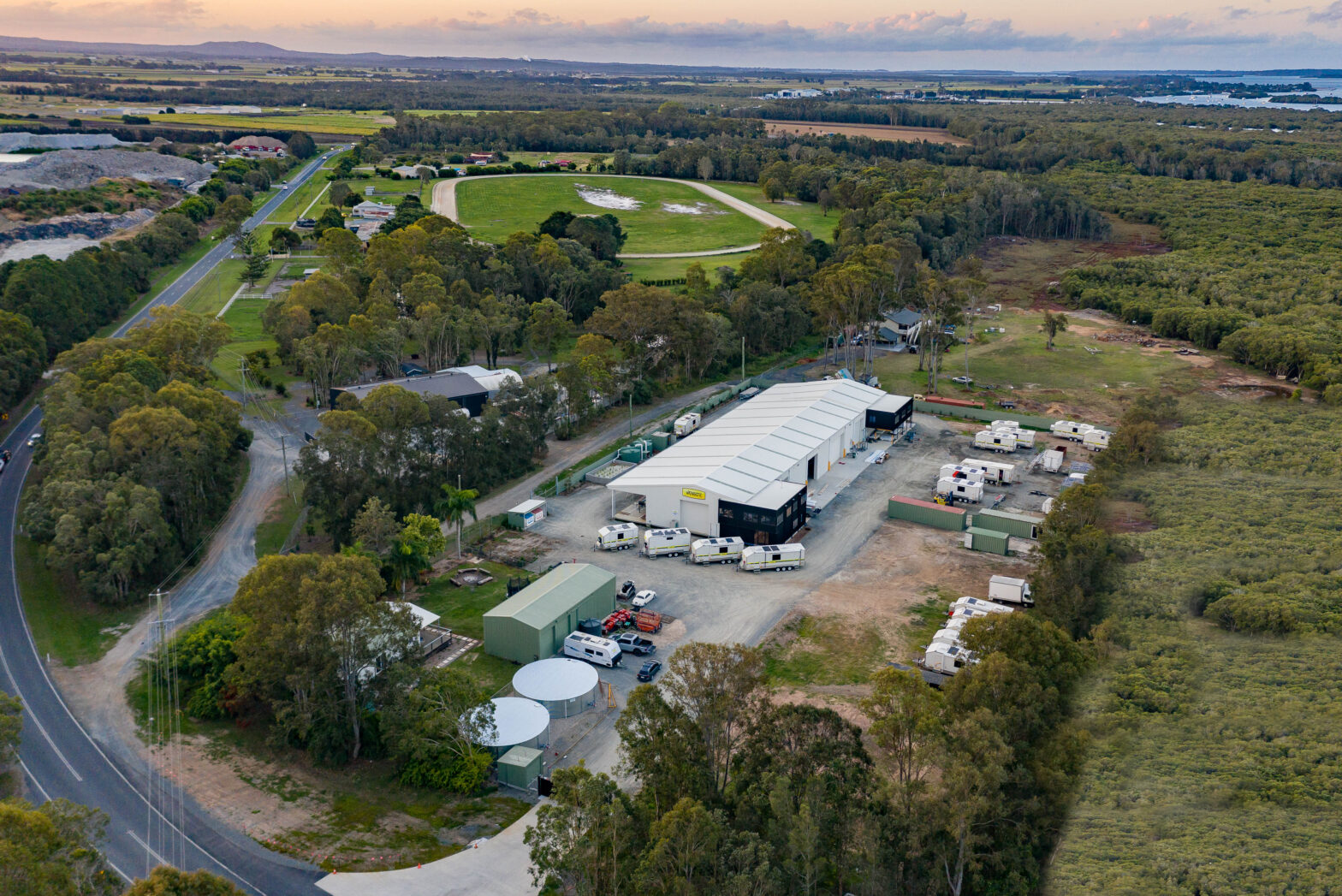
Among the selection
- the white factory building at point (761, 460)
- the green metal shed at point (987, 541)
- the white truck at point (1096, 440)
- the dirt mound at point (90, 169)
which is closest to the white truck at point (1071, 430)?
the white truck at point (1096, 440)

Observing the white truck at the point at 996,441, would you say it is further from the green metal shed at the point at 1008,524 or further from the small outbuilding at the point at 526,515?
the small outbuilding at the point at 526,515

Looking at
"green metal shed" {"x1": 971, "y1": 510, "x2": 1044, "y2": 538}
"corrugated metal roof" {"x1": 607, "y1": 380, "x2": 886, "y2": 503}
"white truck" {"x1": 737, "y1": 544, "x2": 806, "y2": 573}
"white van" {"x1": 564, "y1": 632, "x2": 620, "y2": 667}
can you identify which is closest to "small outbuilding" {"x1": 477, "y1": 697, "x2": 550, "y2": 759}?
"white van" {"x1": 564, "y1": 632, "x2": 620, "y2": 667}

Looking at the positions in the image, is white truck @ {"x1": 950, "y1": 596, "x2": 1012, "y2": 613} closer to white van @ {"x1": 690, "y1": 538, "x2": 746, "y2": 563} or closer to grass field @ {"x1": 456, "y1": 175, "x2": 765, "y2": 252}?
white van @ {"x1": 690, "y1": 538, "x2": 746, "y2": 563}

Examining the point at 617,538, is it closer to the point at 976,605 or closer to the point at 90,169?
the point at 976,605

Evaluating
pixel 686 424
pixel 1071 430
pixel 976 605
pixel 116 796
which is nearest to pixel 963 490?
pixel 976 605

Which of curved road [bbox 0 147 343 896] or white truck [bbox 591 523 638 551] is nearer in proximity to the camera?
curved road [bbox 0 147 343 896]

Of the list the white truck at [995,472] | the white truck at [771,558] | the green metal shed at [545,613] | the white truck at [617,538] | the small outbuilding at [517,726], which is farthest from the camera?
the white truck at [995,472]
